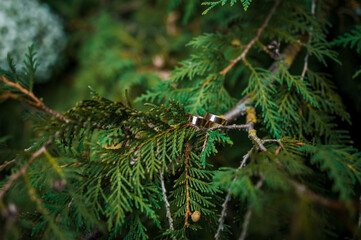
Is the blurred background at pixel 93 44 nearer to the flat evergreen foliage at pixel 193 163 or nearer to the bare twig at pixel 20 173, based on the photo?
the flat evergreen foliage at pixel 193 163

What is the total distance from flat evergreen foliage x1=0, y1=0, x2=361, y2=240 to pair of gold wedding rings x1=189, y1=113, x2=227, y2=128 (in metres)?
0.02

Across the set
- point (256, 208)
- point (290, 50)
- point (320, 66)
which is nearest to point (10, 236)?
point (256, 208)

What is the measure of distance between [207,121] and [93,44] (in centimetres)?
191

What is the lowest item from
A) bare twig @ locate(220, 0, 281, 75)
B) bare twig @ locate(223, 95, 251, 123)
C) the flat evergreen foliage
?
the flat evergreen foliage

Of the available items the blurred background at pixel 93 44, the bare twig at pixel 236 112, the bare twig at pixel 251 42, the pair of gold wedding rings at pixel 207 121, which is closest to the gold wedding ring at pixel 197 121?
the pair of gold wedding rings at pixel 207 121

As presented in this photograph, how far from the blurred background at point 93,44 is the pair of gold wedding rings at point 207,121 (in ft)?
2.76

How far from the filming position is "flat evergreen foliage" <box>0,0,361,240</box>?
0.65m

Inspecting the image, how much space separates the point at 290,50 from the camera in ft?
4.22

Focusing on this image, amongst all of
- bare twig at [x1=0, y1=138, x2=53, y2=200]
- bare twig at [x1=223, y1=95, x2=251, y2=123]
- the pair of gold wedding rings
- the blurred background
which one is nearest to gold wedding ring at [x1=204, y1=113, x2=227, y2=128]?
the pair of gold wedding rings

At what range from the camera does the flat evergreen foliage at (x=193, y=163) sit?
0.65 m

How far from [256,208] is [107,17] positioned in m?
2.48

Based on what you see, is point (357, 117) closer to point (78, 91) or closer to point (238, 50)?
point (238, 50)

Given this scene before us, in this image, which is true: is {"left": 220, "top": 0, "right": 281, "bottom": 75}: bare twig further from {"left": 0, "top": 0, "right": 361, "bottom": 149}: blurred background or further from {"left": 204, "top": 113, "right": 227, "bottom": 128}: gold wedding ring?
{"left": 0, "top": 0, "right": 361, "bottom": 149}: blurred background

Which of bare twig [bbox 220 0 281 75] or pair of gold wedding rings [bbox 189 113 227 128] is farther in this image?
bare twig [bbox 220 0 281 75]
